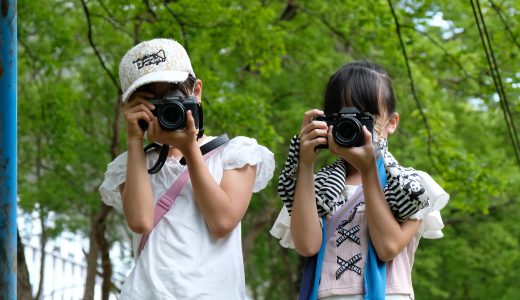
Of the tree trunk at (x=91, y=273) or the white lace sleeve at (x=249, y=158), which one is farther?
the tree trunk at (x=91, y=273)

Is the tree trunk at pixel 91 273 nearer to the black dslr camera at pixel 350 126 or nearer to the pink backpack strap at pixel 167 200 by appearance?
the pink backpack strap at pixel 167 200

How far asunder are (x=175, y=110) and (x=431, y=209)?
91 cm

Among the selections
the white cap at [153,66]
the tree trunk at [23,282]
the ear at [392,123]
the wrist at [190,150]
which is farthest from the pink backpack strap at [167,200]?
the tree trunk at [23,282]

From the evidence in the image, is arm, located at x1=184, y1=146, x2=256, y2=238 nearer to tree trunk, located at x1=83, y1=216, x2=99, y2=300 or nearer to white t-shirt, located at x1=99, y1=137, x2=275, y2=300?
white t-shirt, located at x1=99, y1=137, x2=275, y2=300

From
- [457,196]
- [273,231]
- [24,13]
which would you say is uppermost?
[24,13]

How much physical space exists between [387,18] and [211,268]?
21.6 ft

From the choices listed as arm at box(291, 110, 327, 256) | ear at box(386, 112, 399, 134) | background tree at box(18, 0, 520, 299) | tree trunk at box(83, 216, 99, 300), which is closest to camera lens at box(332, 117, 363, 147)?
arm at box(291, 110, 327, 256)

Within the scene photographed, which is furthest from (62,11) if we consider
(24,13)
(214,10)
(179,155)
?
(179,155)

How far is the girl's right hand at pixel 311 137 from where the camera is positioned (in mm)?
3088

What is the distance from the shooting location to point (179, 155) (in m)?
3.48

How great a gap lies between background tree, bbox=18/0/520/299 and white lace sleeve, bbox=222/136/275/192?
3852mm

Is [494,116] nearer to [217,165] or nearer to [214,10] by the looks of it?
[214,10]

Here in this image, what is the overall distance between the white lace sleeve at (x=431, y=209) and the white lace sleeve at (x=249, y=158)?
0.56m

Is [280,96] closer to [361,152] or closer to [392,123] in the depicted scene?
[392,123]
